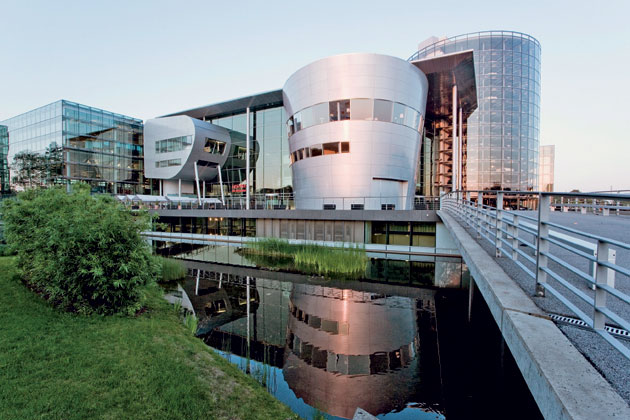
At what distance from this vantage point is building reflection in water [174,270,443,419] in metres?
5.97

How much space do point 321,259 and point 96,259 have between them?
10911mm

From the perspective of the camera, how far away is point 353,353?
7574 millimetres

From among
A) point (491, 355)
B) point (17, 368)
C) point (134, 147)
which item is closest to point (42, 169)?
point (134, 147)

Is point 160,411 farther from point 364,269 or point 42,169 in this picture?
point 42,169

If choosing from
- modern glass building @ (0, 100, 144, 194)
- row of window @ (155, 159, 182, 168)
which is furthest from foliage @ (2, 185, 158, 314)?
modern glass building @ (0, 100, 144, 194)

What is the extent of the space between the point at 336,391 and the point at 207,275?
11.3 meters

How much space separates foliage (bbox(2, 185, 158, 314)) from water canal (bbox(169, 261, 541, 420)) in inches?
89.7

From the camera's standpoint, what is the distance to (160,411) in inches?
170

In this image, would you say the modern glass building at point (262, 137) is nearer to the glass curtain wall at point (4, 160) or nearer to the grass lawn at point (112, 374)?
the grass lawn at point (112, 374)

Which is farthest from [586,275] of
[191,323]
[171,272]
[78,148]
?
[78,148]

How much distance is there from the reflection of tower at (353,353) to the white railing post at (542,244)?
3233 mm

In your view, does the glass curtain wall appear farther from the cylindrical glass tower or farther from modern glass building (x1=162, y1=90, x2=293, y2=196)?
the cylindrical glass tower

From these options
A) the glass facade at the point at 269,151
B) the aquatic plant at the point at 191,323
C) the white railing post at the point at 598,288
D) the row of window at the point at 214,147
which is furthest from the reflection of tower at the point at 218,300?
the row of window at the point at 214,147

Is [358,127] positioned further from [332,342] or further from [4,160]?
[4,160]
